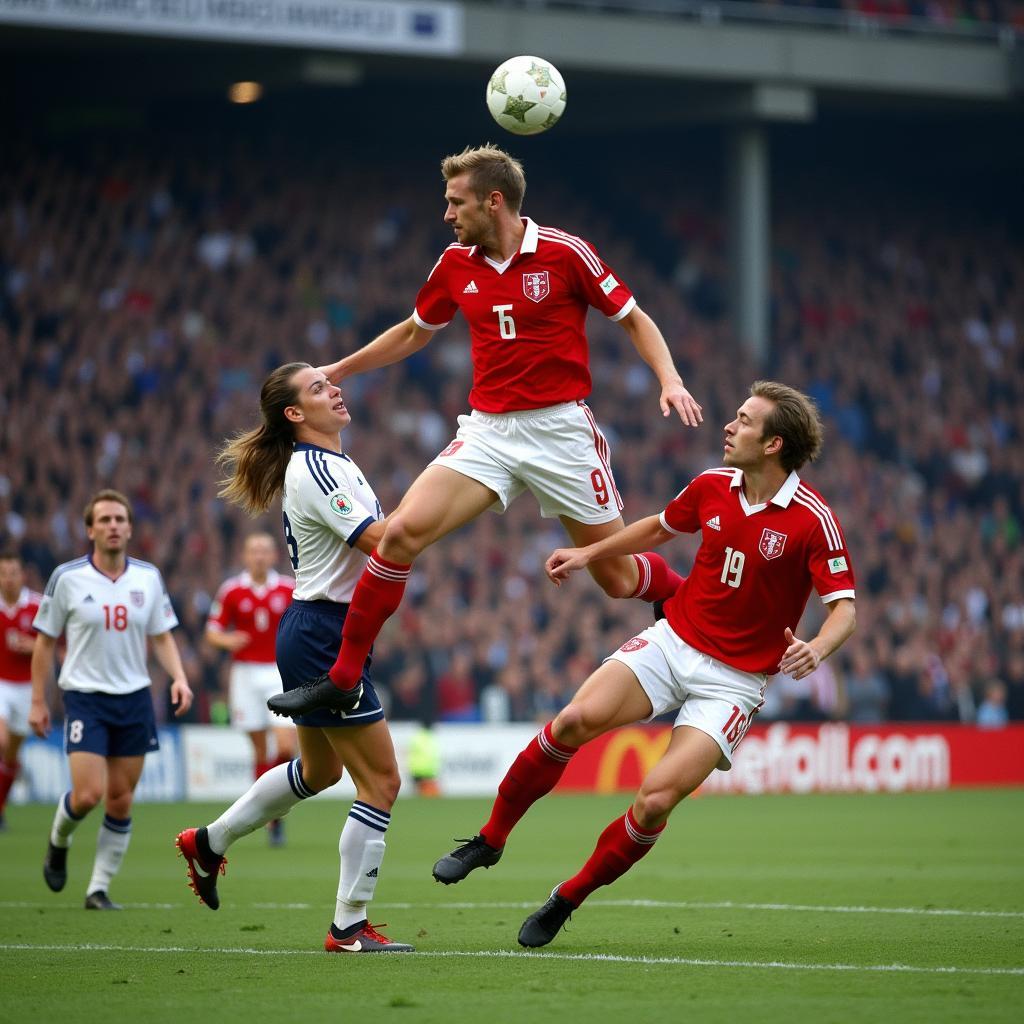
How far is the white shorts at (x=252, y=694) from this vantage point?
1550 cm

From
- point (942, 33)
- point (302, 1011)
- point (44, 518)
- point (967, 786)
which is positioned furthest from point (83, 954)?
point (942, 33)

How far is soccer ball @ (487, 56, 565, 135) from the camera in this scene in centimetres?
859

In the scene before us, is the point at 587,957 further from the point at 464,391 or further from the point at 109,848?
the point at 464,391

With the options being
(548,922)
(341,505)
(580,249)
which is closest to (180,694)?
(341,505)

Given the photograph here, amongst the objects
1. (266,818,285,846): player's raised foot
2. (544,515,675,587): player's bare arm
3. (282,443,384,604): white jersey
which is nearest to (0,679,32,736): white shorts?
(266,818,285,846): player's raised foot

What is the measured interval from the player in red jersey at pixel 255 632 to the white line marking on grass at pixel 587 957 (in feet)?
22.7

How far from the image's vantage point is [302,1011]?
614 cm

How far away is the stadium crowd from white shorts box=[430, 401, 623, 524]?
13.3 meters

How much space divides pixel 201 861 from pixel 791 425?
3464mm

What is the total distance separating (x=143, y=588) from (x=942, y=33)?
2373 centimetres

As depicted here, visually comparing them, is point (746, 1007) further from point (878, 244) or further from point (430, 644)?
point (878, 244)

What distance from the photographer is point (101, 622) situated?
1081 centimetres

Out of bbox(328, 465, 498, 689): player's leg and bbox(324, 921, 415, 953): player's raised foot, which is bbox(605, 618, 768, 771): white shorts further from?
bbox(324, 921, 415, 953): player's raised foot

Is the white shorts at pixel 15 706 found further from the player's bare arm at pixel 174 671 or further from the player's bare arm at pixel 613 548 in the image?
the player's bare arm at pixel 613 548
